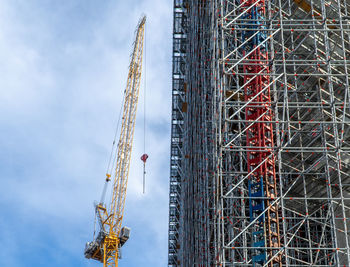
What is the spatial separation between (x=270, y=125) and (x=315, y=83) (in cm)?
537

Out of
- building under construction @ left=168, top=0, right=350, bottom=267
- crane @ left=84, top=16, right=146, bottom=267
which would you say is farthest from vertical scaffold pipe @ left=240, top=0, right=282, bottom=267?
crane @ left=84, top=16, right=146, bottom=267

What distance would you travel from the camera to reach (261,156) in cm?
2623

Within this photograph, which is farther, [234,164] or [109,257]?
[109,257]

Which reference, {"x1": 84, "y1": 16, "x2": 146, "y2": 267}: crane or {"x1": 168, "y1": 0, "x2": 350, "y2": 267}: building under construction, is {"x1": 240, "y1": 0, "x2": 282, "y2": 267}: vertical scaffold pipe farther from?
{"x1": 84, "y1": 16, "x2": 146, "y2": 267}: crane

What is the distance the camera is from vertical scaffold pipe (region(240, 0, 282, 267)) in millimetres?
24406

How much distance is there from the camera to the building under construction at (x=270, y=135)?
24.8 meters

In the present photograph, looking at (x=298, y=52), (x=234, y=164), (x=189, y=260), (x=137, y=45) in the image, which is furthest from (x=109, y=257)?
(x=298, y=52)

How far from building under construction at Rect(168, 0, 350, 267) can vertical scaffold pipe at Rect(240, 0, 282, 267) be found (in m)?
0.06

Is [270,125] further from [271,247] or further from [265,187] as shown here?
[271,247]

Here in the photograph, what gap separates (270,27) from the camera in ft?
91.1

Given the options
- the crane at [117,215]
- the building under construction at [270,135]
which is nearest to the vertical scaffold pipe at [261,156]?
the building under construction at [270,135]

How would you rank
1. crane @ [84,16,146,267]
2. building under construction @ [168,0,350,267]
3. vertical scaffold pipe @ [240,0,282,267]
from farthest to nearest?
1. crane @ [84,16,146,267]
2. building under construction @ [168,0,350,267]
3. vertical scaffold pipe @ [240,0,282,267]

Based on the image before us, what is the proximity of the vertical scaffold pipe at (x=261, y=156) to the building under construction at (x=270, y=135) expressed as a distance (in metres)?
0.06

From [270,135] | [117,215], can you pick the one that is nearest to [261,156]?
[270,135]
